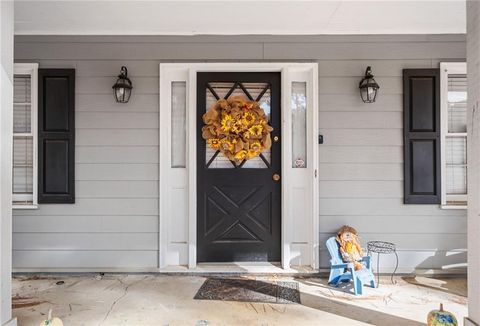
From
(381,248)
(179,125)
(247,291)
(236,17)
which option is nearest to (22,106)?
(179,125)

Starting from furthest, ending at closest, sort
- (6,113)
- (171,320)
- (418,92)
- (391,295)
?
(418,92) → (391,295) → (171,320) → (6,113)

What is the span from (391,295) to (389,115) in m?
1.73

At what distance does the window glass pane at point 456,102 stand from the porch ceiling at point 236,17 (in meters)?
0.51

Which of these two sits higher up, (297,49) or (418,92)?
(297,49)

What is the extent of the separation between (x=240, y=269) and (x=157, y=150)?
1.48m

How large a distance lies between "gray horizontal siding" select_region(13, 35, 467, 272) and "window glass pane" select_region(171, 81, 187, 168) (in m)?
0.20

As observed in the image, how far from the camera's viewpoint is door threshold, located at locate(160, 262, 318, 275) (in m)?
3.50

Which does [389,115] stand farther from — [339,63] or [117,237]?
[117,237]

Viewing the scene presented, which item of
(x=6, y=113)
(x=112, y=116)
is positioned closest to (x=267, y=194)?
(x=112, y=116)

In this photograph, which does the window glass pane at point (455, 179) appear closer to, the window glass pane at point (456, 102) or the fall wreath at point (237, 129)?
the window glass pane at point (456, 102)

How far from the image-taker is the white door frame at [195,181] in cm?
355

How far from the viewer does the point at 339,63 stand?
3551 mm

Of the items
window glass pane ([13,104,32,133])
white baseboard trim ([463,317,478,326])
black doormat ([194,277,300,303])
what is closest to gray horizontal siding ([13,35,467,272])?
window glass pane ([13,104,32,133])

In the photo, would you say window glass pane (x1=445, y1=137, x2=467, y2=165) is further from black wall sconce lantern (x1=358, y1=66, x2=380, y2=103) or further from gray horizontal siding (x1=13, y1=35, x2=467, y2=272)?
black wall sconce lantern (x1=358, y1=66, x2=380, y2=103)
